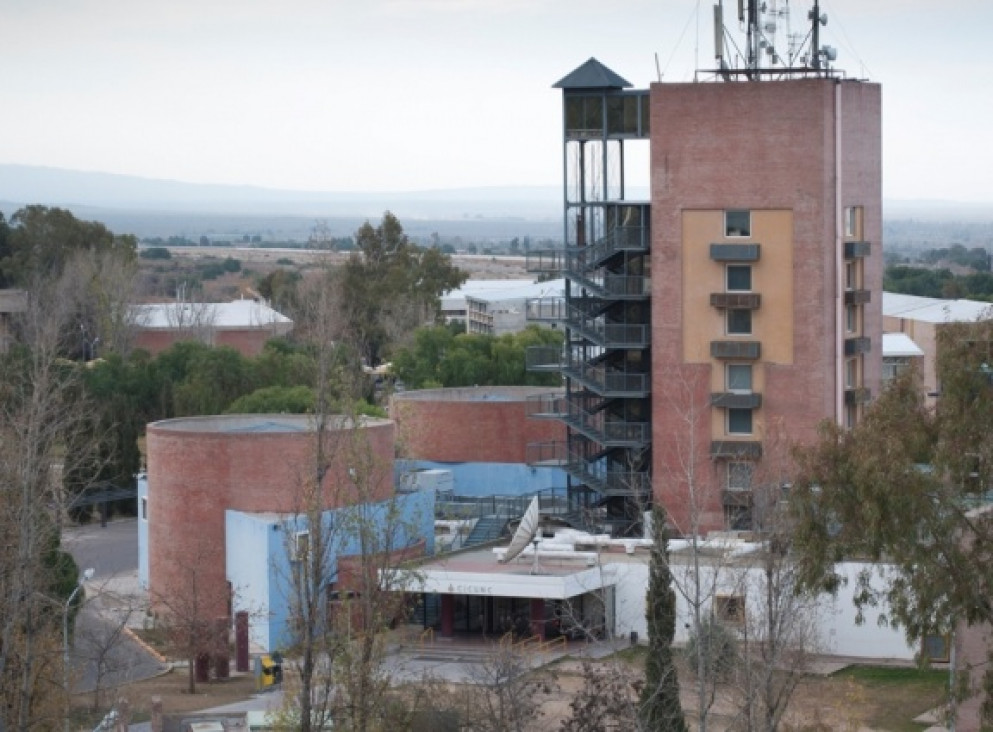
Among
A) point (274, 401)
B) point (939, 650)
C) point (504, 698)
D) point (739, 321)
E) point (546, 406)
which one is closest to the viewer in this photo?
point (504, 698)

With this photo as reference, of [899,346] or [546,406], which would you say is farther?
[899,346]

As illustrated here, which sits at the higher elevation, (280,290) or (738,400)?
(738,400)

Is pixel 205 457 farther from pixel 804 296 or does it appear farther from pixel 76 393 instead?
pixel 76 393

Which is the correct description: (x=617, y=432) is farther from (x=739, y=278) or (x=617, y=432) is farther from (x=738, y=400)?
(x=739, y=278)

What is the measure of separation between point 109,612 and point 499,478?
1598cm

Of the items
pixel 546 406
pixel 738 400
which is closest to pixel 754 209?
pixel 738 400

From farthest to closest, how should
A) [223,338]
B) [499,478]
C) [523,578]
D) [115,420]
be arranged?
[223,338]
[115,420]
[499,478]
[523,578]

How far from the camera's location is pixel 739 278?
178ft

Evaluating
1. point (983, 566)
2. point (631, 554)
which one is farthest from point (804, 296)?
point (983, 566)

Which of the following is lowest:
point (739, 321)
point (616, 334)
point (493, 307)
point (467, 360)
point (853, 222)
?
point (493, 307)

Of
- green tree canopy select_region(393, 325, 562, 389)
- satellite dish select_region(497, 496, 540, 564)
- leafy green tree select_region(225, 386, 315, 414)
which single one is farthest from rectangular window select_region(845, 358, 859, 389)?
green tree canopy select_region(393, 325, 562, 389)

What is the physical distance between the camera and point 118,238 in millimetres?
128250

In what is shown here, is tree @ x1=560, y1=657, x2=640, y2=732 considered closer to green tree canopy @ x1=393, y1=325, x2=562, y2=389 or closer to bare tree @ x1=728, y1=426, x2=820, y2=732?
bare tree @ x1=728, y1=426, x2=820, y2=732

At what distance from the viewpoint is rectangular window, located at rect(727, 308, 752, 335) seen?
178 ft
